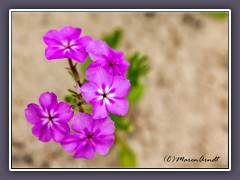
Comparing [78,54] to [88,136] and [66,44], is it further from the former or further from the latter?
[88,136]

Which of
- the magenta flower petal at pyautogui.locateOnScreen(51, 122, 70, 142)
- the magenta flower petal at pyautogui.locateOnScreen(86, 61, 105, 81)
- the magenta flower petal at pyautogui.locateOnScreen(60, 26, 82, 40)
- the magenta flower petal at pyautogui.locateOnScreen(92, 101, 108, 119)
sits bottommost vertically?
the magenta flower petal at pyautogui.locateOnScreen(51, 122, 70, 142)

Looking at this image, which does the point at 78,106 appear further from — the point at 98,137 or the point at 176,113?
the point at 176,113

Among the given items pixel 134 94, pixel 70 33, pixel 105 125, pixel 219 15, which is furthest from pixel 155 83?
pixel 105 125

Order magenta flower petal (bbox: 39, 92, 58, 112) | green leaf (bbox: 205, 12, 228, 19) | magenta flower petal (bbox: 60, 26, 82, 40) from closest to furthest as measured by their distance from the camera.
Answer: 1. magenta flower petal (bbox: 39, 92, 58, 112)
2. magenta flower petal (bbox: 60, 26, 82, 40)
3. green leaf (bbox: 205, 12, 228, 19)

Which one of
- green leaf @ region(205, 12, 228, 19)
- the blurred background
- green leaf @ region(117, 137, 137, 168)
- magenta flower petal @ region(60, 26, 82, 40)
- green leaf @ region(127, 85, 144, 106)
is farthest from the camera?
green leaf @ region(205, 12, 228, 19)

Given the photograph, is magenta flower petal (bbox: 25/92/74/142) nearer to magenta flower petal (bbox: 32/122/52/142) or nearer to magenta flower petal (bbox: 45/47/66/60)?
magenta flower petal (bbox: 32/122/52/142)

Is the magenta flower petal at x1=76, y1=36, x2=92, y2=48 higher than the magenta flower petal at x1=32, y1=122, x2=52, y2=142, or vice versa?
the magenta flower petal at x1=76, y1=36, x2=92, y2=48

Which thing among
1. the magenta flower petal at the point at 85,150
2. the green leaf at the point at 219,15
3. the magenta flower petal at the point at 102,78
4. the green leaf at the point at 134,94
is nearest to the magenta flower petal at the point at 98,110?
the magenta flower petal at the point at 102,78

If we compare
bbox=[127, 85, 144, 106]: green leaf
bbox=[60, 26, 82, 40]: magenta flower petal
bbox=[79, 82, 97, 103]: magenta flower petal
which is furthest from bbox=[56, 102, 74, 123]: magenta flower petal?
bbox=[127, 85, 144, 106]: green leaf

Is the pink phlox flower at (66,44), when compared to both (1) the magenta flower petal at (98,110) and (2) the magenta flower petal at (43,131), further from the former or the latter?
(2) the magenta flower petal at (43,131)
